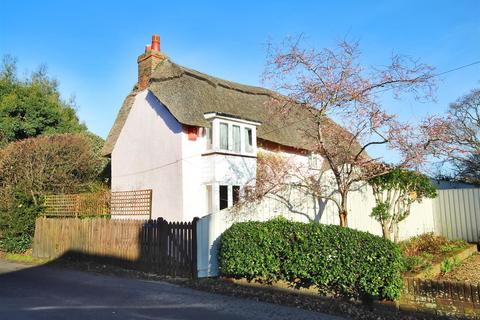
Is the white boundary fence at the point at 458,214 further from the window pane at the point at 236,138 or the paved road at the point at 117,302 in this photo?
Answer: the paved road at the point at 117,302

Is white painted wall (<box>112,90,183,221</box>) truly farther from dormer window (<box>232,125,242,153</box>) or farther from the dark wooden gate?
the dark wooden gate

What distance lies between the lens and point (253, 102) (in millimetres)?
21453

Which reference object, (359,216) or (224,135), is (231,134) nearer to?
(224,135)

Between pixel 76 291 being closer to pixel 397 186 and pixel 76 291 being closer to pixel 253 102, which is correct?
pixel 397 186

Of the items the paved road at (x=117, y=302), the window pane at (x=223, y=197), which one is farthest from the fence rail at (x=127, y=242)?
the window pane at (x=223, y=197)

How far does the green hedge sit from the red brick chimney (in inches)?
452

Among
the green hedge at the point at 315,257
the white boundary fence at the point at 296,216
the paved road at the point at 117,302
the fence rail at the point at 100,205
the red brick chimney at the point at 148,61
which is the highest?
the red brick chimney at the point at 148,61

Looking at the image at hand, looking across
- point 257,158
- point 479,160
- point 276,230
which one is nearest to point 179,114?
point 257,158

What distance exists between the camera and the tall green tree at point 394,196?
46.2ft

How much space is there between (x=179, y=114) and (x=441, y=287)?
11305 millimetres

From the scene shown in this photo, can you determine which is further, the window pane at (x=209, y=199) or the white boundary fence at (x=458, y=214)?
the white boundary fence at (x=458, y=214)

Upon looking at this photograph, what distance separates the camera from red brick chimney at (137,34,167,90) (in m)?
19.3

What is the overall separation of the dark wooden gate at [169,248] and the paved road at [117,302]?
730mm

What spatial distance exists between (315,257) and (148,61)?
1426cm
